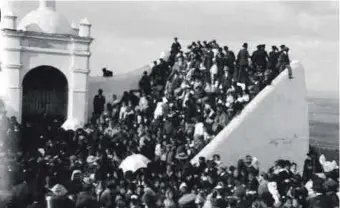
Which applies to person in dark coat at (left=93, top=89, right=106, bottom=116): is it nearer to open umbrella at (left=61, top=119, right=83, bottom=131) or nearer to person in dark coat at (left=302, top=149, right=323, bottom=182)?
open umbrella at (left=61, top=119, right=83, bottom=131)

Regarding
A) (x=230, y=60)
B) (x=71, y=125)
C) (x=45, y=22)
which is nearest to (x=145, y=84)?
(x=71, y=125)

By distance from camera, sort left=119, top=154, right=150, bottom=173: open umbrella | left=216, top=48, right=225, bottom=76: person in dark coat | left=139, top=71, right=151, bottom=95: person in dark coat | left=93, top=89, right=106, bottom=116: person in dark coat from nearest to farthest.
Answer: left=119, top=154, right=150, bottom=173: open umbrella < left=216, top=48, right=225, bottom=76: person in dark coat < left=139, top=71, right=151, bottom=95: person in dark coat < left=93, top=89, right=106, bottom=116: person in dark coat

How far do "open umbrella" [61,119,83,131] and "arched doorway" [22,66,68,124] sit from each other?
1112 mm

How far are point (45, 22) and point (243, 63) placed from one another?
25.9ft

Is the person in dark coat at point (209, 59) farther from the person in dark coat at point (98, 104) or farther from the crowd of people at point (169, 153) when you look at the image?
the person in dark coat at point (98, 104)

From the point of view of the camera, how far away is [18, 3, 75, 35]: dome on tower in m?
25.4

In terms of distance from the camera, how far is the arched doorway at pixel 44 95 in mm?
25531

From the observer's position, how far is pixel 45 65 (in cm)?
2548

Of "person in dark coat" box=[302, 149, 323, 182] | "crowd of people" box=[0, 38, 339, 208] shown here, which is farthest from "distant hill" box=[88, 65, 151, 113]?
"person in dark coat" box=[302, 149, 323, 182]

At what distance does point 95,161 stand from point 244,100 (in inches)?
208

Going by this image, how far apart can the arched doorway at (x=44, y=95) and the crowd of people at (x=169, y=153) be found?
1277mm

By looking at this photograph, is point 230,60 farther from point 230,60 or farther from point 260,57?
point 260,57

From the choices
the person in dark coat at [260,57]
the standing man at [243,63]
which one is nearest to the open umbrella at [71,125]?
the standing man at [243,63]

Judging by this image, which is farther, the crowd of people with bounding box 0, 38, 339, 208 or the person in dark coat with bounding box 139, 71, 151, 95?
the person in dark coat with bounding box 139, 71, 151, 95
